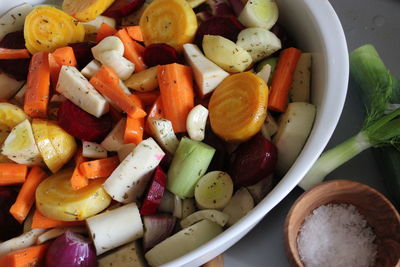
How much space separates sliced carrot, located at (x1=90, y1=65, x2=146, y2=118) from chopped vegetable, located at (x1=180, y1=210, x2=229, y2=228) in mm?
306

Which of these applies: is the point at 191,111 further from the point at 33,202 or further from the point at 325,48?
the point at 33,202

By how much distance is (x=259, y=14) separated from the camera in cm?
137

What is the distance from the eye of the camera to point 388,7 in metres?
1.78

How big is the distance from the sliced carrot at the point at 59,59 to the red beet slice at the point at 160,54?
8.7 inches

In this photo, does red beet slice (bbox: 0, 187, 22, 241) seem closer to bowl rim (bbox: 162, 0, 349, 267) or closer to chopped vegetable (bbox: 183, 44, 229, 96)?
bowl rim (bbox: 162, 0, 349, 267)

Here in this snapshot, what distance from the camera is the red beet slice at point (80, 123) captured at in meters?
1.26

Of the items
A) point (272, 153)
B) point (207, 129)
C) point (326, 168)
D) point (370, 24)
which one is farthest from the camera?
A: point (370, 24)

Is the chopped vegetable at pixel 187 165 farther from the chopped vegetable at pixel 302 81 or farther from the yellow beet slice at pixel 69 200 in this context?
the chopped vegetable at pixel 302 81

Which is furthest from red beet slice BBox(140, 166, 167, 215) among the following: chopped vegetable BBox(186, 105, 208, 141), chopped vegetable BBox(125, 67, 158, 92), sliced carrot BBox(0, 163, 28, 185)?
sliced carrot BBox(0, 163, 28, 185)

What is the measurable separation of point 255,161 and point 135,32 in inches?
22.1

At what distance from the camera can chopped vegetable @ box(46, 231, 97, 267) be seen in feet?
3.71

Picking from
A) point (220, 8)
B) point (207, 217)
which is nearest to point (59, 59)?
point (220, 8)

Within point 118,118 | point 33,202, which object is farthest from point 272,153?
point 33,202

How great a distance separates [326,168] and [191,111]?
49cm
